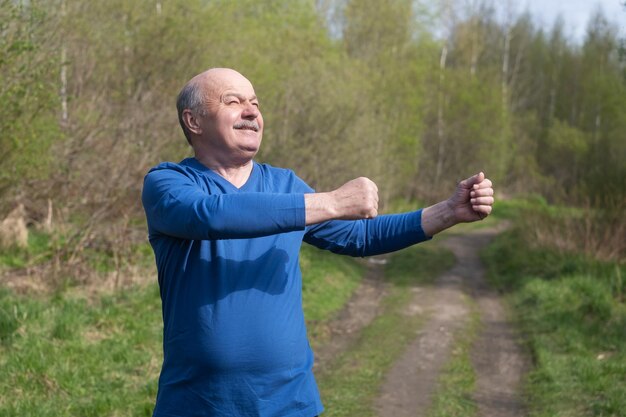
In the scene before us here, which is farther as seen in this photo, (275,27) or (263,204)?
(275,27)

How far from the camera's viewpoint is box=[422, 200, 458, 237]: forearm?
9.07 feet

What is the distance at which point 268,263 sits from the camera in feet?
8.15

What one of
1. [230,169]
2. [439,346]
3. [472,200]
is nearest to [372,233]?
[472,200]

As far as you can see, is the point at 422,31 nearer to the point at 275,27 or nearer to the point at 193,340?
the point at 275,27

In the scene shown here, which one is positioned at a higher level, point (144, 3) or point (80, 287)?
point (144, 3)

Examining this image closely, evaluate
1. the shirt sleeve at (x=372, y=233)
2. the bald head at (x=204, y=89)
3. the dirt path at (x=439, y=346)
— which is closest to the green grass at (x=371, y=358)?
the dirt path at (x=439, y=346)

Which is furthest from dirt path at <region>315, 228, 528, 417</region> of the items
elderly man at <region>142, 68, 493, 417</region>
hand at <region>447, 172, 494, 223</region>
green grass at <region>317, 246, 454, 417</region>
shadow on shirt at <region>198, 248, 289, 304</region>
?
shadow on shirt at <region>198, 248, 289, 304</region>

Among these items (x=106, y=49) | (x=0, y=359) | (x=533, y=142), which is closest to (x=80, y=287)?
(x=0, y=359)

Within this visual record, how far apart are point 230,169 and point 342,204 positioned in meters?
0.56

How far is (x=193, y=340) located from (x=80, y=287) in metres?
7.25

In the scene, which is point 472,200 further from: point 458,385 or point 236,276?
point 458,385

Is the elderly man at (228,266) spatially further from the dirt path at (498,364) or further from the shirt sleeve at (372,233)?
the dirt path at (498,364)

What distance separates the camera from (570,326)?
9.51 metres

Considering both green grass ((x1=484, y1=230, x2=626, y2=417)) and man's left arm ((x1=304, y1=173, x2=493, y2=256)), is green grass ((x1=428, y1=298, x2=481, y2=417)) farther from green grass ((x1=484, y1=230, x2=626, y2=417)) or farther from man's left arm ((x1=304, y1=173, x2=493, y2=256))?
man's left arm ((x1=304, y1=173, x2=493, y2=256))
